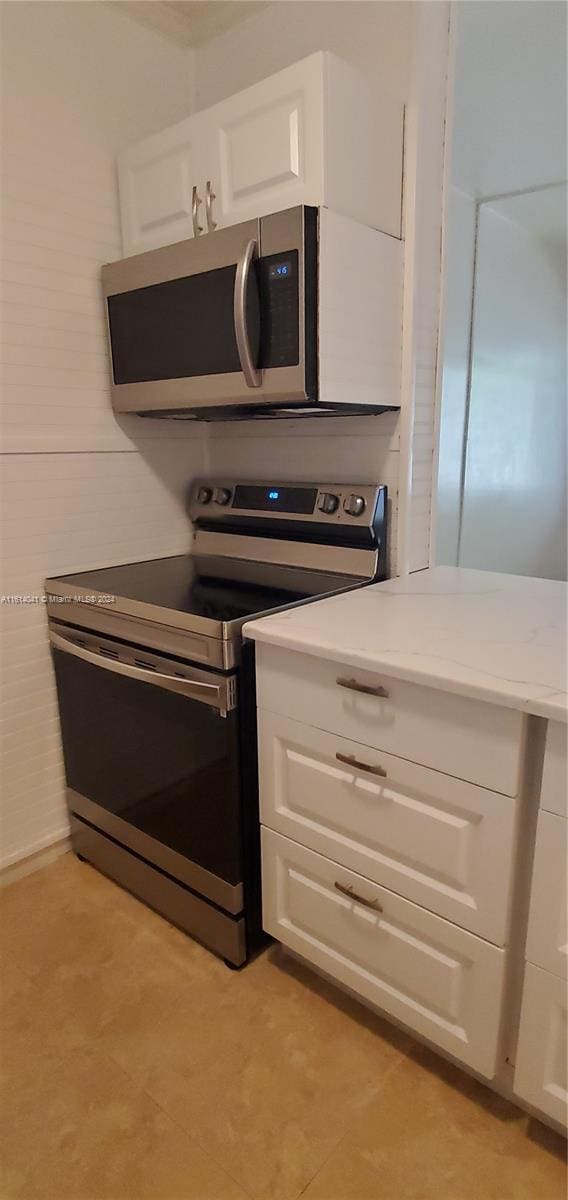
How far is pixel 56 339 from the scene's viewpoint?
5.70ft

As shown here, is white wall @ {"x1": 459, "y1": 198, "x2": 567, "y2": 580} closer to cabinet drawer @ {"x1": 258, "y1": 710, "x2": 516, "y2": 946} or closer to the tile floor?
cabinet drawer @ {"x1": 258, "y1": 710, "x2": 516, "y2": 946}

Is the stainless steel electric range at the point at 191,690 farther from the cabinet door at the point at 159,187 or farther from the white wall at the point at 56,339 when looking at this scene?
the cabinet door at the point at 159,187

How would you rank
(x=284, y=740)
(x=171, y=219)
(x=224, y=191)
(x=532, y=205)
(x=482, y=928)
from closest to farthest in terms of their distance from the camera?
(x=482, y=928), (x=284, y=740), (x=224, y=191), (x=171, y=219), (x=532, y=205)

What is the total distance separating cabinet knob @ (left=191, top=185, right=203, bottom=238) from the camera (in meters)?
1.58

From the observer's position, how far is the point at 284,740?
1377mm

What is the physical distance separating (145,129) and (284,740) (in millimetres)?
1730

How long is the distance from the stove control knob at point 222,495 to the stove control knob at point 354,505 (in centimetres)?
45

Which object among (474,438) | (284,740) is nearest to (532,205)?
(474,438)

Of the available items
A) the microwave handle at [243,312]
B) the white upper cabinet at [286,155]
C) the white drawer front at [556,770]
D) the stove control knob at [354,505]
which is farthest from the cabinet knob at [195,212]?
the white drawer front at [556,770]

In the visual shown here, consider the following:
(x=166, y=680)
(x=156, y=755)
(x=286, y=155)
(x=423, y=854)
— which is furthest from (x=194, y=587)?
(x=286, y=155)

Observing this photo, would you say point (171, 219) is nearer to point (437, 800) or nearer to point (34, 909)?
point (437, 800)

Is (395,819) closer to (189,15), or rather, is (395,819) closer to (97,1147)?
(97,1147)

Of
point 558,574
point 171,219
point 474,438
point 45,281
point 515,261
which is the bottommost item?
point 558,574

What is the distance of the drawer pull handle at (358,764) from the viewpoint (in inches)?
47.9
